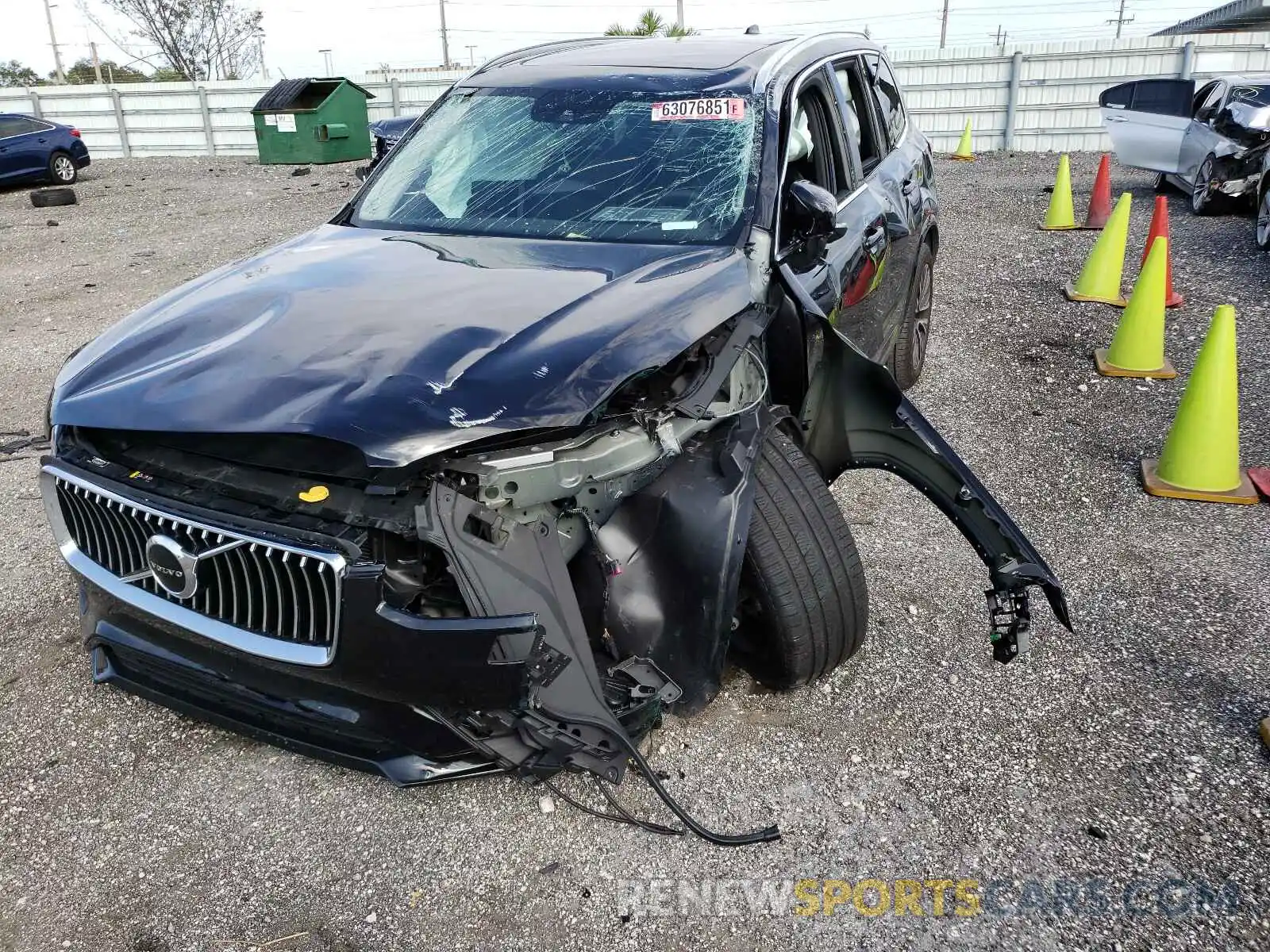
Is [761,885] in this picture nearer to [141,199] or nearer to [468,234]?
[468,234]

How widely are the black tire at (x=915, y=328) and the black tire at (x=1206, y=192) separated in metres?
5.92

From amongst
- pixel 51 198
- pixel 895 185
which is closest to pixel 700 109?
pixel 895 185

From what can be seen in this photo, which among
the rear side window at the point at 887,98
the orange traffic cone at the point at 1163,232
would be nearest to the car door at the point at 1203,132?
the orange traffic cone at the point at 1163,232

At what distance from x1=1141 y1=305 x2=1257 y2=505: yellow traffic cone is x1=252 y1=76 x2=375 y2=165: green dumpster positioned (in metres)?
15.9

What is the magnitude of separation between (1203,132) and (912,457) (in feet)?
30.8

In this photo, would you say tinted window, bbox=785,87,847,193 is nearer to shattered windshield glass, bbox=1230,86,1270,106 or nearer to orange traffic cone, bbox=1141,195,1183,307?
orange traffic cone, bbox=1141,195,1183,307

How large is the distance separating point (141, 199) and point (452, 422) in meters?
14.5

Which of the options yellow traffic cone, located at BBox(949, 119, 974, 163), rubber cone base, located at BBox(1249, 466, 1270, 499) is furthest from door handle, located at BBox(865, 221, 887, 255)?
yellow traffic cone, located at BBox(949, 119, 974, 163)

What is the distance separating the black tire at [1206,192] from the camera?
9.59 meters

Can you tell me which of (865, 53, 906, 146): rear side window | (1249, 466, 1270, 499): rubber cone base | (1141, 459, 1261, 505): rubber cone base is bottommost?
(1141, 459, 1261, 505): rubber cone base

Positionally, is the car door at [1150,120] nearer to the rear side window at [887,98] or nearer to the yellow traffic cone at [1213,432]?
the rear side window at [887,98]

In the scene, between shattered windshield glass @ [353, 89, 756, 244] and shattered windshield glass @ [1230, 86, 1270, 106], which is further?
shattered windshield glass @ [1230, 86, 1270, 106]

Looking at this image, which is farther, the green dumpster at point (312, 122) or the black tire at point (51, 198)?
the green dumpster at point (312, 122)

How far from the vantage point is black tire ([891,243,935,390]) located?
4.98 m
